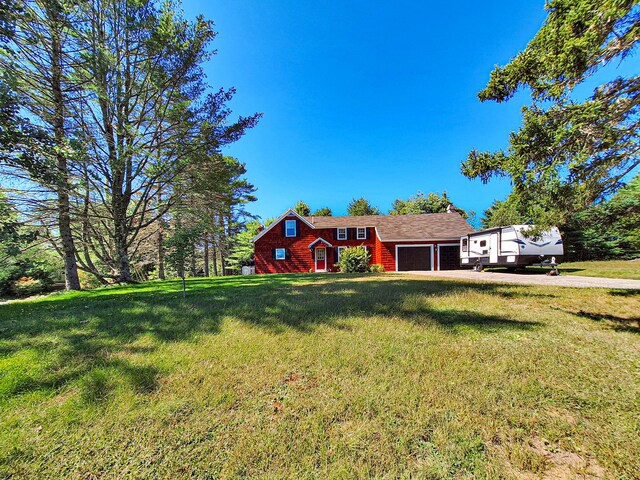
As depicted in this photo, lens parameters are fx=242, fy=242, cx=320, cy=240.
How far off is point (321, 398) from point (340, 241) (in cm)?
1968

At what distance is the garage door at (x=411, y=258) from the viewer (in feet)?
67.2

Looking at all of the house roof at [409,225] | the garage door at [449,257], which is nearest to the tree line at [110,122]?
the house roof at [409,225]

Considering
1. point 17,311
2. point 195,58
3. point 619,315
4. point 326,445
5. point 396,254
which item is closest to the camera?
point 326,445

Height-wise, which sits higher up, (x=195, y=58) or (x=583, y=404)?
(x=195, y=58)

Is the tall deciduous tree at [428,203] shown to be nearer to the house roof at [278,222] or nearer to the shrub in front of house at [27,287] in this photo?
the house roof at [278,222]

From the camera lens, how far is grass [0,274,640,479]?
1717 millimetres

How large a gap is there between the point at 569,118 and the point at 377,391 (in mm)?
5737

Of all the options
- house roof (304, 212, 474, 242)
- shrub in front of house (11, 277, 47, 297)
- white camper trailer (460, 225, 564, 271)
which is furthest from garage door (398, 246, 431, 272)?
shrub in front of house (11, 277, 47, 297)

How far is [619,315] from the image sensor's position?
5039 millimetres

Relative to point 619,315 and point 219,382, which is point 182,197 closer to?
point 219,382

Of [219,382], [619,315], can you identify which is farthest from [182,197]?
[619,315]

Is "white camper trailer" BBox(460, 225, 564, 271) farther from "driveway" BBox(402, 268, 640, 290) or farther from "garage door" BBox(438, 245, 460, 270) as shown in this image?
"garage door" BBox(438, 245, 460, 270)

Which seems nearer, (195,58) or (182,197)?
(195,58)

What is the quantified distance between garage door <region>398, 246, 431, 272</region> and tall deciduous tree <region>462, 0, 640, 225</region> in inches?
600
